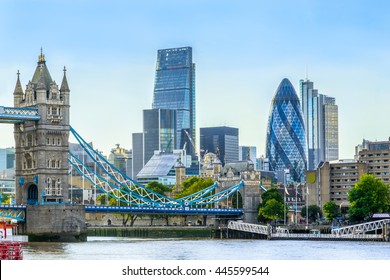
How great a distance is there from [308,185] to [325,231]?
94.1 ft

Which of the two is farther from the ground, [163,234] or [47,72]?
[47,72]

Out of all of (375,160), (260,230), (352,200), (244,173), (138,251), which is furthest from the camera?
(375,160)

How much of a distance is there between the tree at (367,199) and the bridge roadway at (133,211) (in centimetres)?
1295

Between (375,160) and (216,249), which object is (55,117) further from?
(375,160)

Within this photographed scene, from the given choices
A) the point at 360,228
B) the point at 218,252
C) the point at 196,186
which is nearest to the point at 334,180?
the point at 196,186

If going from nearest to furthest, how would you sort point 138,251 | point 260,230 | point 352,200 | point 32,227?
point 138,251
point 32,227
point 260,230
point 352,200

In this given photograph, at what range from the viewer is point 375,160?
132m

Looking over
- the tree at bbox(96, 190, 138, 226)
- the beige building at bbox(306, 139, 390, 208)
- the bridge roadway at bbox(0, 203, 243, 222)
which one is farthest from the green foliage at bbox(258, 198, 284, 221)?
the tree at bbox(96, 190, 138, 226)

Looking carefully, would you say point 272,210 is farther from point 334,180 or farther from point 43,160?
point 43,160

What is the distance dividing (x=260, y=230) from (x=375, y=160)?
1460 inches

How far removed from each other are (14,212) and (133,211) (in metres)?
12.7

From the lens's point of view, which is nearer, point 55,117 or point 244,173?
point 55,117

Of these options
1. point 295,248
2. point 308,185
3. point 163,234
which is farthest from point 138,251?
point 308,185

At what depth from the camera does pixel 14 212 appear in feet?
296
